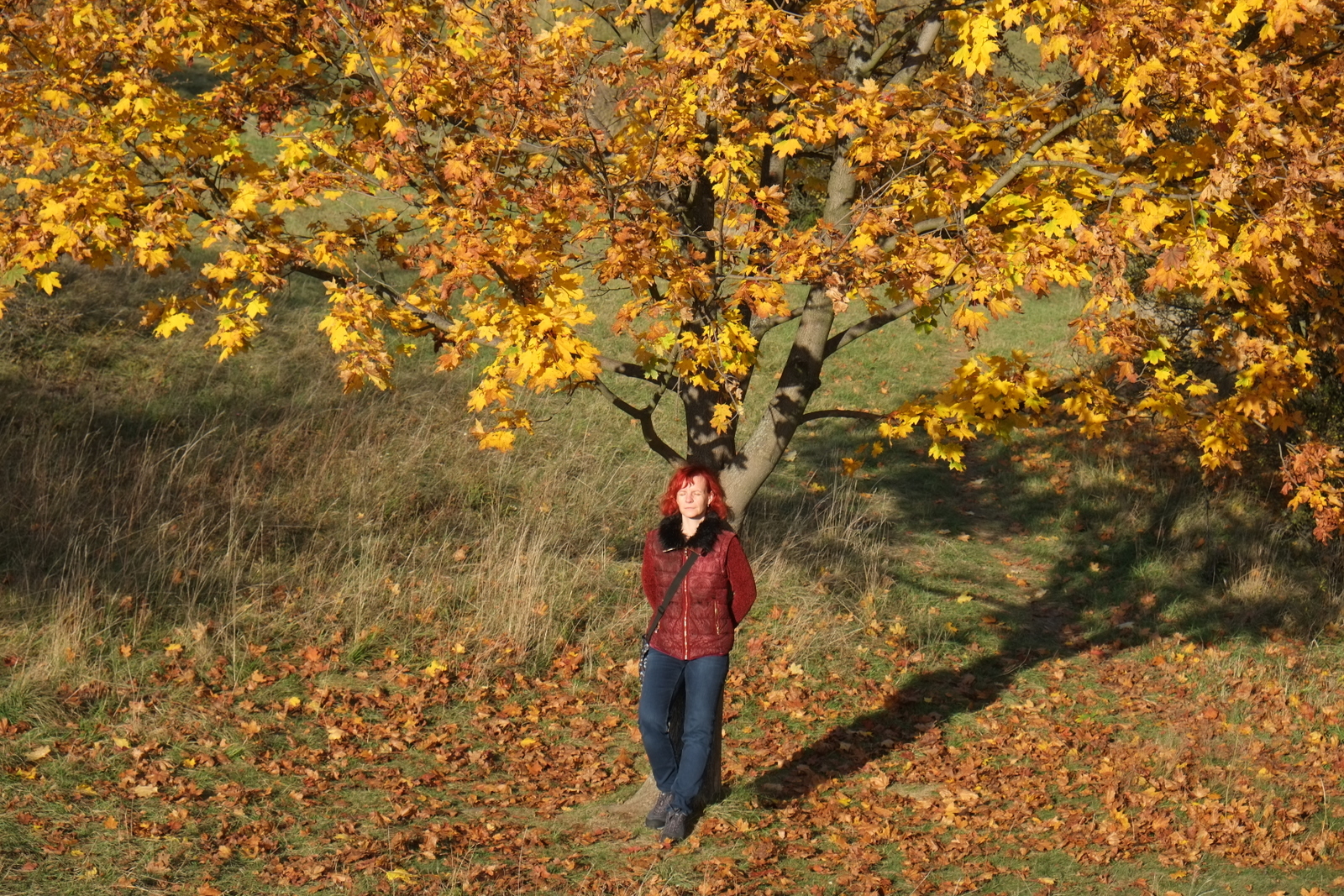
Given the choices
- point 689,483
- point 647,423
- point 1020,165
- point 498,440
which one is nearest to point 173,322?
point 498,440

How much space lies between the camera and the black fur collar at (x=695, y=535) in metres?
5.47

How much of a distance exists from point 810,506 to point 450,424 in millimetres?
3923

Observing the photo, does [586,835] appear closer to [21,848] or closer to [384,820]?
[384,820]

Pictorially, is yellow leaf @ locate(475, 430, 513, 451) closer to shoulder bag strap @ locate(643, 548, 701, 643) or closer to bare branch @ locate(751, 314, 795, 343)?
shoulder bag strap @ locate(643, 548, 701, 643)

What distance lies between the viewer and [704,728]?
5.59 metres

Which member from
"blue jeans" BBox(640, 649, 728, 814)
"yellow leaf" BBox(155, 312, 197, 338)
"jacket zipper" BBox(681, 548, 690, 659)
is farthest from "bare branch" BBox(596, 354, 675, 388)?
"yellow leaf" BBox(155, 312, 197, 338)

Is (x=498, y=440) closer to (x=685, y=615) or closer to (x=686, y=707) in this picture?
(x=685, y=615)

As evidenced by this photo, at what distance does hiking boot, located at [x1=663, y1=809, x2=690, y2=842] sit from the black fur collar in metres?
1.29

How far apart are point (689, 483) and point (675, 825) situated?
1676 mm

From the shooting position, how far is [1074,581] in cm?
1170

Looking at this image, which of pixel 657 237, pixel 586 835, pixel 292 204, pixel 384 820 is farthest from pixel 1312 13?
pixel 384 820

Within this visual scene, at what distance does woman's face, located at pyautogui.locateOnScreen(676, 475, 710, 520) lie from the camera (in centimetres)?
542

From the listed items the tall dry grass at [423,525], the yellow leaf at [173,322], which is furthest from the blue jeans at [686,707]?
the tall dry grass at [423,525]

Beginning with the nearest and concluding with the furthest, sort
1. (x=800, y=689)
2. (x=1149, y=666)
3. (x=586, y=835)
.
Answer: (x=586, y=835) < (x=800, y=689) < (x=1149, y=666)
